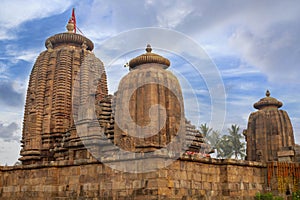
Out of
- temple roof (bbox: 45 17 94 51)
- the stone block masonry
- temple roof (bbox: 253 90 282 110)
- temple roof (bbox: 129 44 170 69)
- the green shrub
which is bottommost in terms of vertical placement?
the green shrub

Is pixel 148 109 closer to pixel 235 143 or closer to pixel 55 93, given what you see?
pixel 55 93

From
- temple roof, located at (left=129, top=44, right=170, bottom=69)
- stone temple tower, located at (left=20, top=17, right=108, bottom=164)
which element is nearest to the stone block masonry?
stone temple tower, located at (left=20, top=17, right=108, bottom=164)

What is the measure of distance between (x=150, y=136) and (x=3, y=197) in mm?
6552

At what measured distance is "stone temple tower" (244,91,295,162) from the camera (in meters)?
22.5

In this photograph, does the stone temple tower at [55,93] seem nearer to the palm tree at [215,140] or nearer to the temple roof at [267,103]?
the temple roof at [267,103]

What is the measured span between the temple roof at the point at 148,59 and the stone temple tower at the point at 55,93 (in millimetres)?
4862

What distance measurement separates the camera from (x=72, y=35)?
77.9ft

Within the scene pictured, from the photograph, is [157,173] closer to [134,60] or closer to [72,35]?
[134,60]

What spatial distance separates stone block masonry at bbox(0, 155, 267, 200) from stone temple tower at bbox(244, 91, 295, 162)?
23.6 feet

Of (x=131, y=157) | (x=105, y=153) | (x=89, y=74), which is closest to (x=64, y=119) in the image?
(x=89, y=74)

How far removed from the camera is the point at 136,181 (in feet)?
40.4

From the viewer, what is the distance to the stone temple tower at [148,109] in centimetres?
1522

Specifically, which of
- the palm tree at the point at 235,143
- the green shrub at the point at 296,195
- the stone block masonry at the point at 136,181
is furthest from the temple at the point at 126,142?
the palm tree at the point at 235,143

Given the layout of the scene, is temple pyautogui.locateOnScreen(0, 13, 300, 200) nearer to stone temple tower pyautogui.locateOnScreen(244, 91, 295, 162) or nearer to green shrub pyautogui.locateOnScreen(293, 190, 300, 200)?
stone temple tower pyautogui.locateOnScreen(244, 91, 295, 162)
